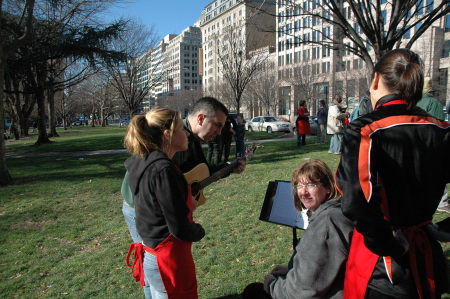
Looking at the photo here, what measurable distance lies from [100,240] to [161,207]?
3.77 meters

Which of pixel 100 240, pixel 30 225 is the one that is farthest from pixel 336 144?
pixel 30 225

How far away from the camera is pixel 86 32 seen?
17.6 metres

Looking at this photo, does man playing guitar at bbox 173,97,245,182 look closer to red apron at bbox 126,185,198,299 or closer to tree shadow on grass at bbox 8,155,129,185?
red apron at bbox 126,185,198,299

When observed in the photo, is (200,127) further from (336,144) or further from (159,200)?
(336,144)

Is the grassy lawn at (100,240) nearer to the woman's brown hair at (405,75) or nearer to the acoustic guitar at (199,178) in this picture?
the acoustic guitar at (199,178)

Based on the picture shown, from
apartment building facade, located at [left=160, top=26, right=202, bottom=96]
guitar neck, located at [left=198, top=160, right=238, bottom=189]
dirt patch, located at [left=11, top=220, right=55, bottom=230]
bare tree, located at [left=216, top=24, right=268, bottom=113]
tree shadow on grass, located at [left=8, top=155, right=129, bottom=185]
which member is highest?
apartment building facade, located at [left=160, top=26, right=202, bottom=96]

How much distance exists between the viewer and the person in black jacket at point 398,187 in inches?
55.4

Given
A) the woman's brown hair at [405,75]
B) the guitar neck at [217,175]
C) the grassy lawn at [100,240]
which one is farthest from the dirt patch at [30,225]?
the woman's brown hair at [405,75]

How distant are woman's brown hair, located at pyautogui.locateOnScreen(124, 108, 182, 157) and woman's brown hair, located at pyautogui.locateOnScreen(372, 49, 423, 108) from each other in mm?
1298

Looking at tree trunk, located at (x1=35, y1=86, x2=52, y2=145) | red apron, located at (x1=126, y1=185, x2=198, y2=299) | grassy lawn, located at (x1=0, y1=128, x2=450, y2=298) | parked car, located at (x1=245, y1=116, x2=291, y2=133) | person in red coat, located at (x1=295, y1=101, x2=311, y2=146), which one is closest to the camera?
red apron, located at (x1=126, y1=185, x2=198, y2=299)

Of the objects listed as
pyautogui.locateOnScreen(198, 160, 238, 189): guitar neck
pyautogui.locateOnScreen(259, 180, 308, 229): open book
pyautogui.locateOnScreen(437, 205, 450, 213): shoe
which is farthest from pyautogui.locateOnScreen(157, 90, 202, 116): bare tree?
pyautogui.locateOnScreen(259, 180, 308, 229): open book

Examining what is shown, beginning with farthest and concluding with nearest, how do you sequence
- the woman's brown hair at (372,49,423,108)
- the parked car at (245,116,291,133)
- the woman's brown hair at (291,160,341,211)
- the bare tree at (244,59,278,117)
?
the bare tree at (244,59,278,117) < the parked car at (245,116,291,133) < the woman's brown hair at (291,160,341,211) < the woman's brown hair at (372,49,423,108)

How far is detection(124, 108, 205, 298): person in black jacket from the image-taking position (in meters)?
1.87

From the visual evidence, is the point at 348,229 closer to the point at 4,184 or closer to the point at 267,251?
the point at 267,251
